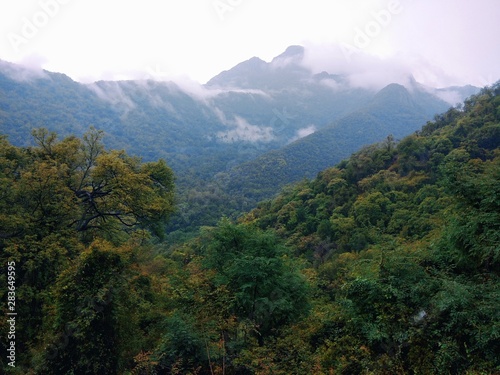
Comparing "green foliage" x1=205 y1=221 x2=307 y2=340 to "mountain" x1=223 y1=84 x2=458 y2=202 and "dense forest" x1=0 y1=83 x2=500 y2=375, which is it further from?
"mountain" x1=223 y1=84 x2=458 y2=202

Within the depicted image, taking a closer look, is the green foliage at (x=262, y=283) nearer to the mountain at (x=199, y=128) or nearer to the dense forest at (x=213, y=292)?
the dense forest at (x=213, y=292)

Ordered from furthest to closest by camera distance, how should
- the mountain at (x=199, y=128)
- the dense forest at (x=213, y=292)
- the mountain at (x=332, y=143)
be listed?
the mountain at (x=199, y=128), the mountain at (x=332, y=143), the dense forest at (x=213, y=292)

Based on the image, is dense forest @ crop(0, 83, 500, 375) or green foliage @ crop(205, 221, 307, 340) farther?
green foliage @ crop(205, 221, 307, 340)

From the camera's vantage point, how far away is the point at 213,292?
8.74 m

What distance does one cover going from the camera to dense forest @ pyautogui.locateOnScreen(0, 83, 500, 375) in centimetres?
616

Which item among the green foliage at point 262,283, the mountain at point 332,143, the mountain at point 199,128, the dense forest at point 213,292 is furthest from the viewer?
the mountain at point 199,128

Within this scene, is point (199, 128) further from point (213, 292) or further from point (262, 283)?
point (213, 292)

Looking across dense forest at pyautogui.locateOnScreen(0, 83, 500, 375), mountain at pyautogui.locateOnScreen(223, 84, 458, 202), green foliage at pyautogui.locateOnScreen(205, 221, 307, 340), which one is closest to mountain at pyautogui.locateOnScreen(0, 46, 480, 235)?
mountain at pyautogui.locateOnScreen(223, 84, 458, 202)

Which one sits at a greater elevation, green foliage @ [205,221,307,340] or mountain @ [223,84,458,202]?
green foliage @ [205,221,307,340]

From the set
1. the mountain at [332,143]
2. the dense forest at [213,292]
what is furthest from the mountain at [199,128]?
the dense forest at [213,292]

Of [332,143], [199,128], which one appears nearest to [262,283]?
[332,143]

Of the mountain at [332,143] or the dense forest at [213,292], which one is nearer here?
the dense forest at [213,292]

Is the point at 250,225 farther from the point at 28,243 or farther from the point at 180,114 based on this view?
the point at 180,114

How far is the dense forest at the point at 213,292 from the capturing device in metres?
6.16
